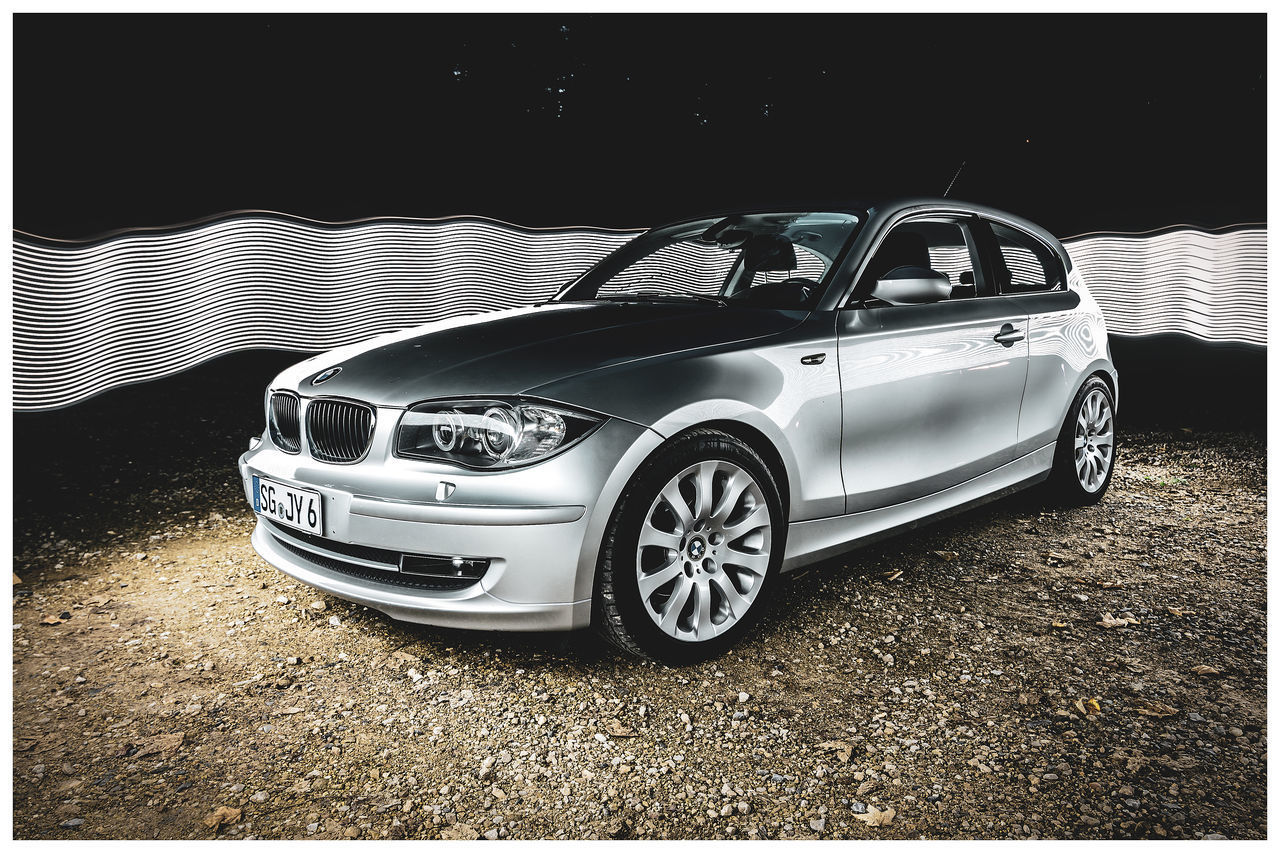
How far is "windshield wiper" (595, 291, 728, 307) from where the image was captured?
3451 mm

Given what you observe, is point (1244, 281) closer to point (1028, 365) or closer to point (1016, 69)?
point (1016, 69)

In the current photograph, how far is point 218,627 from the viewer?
3131mm

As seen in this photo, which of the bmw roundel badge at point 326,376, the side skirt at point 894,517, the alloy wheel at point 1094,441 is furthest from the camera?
the alloy wheel at point 1094,441

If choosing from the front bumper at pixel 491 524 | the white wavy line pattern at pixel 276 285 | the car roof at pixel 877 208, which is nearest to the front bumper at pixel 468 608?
the front bumper at pixel 491 524

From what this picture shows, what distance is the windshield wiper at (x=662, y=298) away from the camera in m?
3.45

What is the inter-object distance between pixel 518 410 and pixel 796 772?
4.16ft

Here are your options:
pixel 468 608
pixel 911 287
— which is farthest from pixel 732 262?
pixel 468 608

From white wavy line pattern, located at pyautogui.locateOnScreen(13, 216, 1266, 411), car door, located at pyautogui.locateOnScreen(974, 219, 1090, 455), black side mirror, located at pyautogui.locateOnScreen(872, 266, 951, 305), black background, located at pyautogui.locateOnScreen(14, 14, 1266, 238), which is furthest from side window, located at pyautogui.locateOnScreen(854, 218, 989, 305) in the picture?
black background, located at pyautogui.locateOnScreen(14, 14, 1266, 238)

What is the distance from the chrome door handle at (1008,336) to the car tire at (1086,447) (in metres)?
0.70

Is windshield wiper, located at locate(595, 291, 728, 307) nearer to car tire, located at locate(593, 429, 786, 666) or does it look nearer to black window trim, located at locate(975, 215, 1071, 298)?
car tire, located at locate(593, 429, 786, 666)

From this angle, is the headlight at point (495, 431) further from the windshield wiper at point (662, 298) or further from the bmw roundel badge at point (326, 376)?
the windshield wiper at point (662, 298)

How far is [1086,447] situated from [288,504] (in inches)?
157

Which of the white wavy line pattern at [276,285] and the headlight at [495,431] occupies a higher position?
the white wavy line pattern at [276,285]

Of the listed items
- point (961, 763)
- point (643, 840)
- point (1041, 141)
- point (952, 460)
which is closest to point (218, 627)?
point (643, 840)
